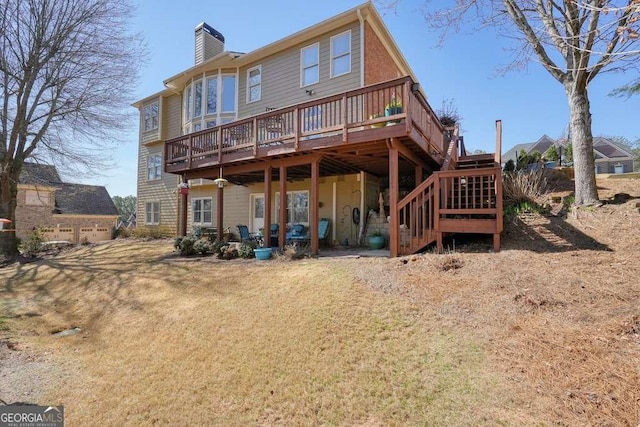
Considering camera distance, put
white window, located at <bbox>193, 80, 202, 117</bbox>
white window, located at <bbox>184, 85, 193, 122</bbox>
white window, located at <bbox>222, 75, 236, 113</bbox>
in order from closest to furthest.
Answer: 1. white window, located at <bbox>222, 75, 236, 113</bbox>
2. white window, located at <bbox>193, 80, 202, 117</bbox>
3. white window, located at <bbox>184, 85, 193, 122</bbox>

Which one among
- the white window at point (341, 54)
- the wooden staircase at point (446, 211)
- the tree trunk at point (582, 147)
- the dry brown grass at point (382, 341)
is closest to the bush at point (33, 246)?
the dry brown grass at point (382, 341)

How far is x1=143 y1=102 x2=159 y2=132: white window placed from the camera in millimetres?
18625

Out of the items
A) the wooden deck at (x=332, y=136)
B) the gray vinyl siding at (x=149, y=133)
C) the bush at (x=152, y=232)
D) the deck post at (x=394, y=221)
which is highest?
the gray vinyl siding at (x=149, y=133)

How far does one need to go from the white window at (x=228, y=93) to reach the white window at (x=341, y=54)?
5421 millimetres

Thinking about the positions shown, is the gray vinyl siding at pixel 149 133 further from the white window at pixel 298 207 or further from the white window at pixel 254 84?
the white window at pixel 298 207

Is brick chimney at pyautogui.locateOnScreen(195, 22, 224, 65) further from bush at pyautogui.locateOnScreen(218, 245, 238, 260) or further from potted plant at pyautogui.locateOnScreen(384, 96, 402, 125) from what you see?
potted plant at pyautogui.locateOnScreen(384, 96, 402, 125)

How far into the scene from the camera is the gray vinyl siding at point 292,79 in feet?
36.2

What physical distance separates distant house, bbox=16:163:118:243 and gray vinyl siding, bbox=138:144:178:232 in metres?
3.13

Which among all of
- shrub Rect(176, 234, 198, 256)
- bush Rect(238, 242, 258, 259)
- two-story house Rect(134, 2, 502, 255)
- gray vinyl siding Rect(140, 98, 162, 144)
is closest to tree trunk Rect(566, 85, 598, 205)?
two-story house Rect(134, 2, 502, 255)

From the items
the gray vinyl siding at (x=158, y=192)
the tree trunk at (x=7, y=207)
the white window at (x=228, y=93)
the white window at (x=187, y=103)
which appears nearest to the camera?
the tree trunk at (x=7, y=207)

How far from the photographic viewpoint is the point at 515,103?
37.1 ft

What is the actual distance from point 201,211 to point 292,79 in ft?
26.2

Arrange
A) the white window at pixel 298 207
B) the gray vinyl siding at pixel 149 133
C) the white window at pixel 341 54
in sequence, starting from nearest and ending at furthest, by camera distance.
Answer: the white window at pixel 341 54, the white window at pixel 298 207, the gray vinyl siding at pixel 149 133

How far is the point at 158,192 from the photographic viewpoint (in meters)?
18.0
